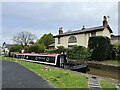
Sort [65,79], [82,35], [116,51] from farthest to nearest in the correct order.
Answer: [82,35] → [116,51] → [65,79]

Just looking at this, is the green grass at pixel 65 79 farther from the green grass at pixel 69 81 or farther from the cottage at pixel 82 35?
the cottage at pixel 82 35

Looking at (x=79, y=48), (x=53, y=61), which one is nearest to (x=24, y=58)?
(x=79, y=48)

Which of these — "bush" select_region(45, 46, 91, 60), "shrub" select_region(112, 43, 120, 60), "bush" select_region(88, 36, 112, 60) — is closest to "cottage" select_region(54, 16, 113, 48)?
"bush" select_region(45, 46, 91, 60)

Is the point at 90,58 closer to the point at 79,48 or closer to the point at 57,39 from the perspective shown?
the point at 79,48

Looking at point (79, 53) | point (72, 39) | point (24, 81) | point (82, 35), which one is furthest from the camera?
point (72, 39)

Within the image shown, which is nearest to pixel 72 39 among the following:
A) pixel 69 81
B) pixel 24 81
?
pixel 69 81

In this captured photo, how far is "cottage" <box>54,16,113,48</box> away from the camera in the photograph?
46219 millimetres

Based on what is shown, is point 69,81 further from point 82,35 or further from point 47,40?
point 47,40

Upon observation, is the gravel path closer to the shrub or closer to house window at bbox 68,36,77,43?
the shrub

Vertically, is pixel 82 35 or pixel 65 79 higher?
pixel 82 35

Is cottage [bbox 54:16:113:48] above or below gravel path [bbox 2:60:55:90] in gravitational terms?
above

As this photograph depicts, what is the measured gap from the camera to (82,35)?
166ft

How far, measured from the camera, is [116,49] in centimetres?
3812

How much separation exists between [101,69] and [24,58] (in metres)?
16.3
